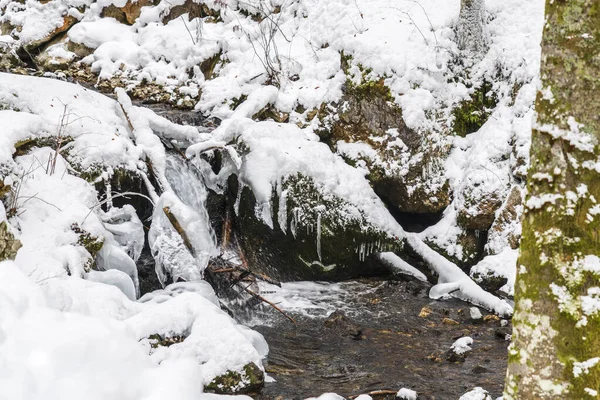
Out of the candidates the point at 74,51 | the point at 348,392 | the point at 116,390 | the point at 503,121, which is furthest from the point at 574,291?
the point at 74,51

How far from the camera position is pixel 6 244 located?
348 cm

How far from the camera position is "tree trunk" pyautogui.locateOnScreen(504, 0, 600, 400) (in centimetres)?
162

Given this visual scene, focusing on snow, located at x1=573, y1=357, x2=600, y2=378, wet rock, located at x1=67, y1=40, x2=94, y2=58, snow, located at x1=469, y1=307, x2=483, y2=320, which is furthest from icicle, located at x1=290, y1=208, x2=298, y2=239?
wet rock, located at x1=67, y1=40, x2=94, y2=58

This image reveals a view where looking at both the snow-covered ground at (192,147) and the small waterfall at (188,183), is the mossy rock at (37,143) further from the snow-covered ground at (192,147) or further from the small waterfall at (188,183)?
the small waterfall at (188,183)

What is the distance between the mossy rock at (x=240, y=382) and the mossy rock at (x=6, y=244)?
1474 mm

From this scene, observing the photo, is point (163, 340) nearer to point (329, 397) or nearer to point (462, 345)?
point (329, 397)

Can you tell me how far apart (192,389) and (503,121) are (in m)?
4.93

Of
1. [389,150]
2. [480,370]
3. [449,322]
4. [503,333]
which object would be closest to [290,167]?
[389,150]

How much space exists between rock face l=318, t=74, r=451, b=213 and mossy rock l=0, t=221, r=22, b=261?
3871 mm

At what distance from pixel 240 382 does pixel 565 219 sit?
236 centimetres

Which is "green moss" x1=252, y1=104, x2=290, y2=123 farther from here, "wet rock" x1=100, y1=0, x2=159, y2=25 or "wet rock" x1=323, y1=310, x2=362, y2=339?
"wet rock" x1=100, y1=0, x2=159, y2=25

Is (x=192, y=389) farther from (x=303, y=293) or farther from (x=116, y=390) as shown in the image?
(x=303, y=293)

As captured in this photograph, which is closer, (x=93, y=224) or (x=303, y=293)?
(x=93, y=224)

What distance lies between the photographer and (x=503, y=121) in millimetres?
6457
